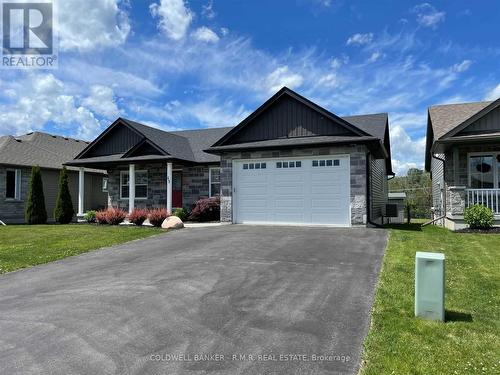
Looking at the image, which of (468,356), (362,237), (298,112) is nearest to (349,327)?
(468,356)

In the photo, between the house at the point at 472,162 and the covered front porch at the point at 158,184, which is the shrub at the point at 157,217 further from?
the house at the point at 472,162

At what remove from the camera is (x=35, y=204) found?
1931cm

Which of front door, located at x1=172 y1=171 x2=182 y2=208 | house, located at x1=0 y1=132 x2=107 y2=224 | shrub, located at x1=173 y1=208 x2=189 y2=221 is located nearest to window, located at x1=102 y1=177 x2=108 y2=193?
house, located at x1=0 y1=132 x2=107 y2=224

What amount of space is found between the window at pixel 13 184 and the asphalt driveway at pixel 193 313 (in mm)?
15042

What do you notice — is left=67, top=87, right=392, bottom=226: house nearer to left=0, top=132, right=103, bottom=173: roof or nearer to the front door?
the front door

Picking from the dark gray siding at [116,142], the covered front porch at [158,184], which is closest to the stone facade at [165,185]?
the covered front porch at [158,184]

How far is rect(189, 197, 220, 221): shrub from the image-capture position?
17.5 m

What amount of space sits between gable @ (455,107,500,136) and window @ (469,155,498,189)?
1229 millimetres

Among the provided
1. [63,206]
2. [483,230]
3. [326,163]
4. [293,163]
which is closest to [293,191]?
[293,163]

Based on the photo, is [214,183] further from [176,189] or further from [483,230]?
[483,230]

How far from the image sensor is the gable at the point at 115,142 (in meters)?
20.1

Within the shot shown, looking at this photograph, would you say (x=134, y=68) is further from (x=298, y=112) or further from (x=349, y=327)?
(x=349, y=327)

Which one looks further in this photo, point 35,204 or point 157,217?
point 35,204

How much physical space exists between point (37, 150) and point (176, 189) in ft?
33.8
